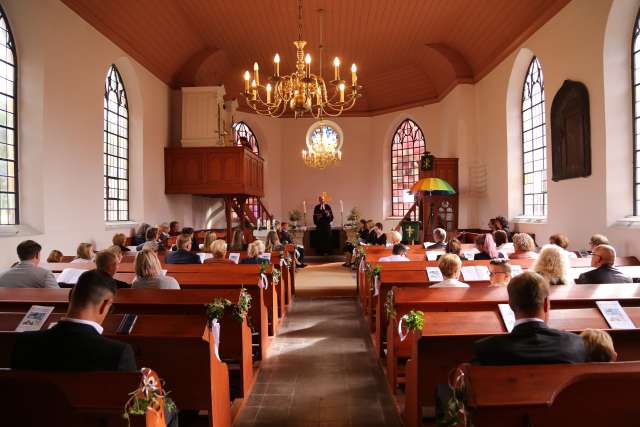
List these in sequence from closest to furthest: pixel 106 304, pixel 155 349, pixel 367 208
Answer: pixel 106 304, pixel 155 349, pixel 367 208

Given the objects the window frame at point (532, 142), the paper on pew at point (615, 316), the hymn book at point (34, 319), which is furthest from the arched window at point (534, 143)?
the hymn book at point (34, 319)

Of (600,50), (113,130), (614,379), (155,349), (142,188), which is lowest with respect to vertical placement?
(155,349)

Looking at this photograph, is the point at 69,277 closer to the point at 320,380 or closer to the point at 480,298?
the point at 320,380

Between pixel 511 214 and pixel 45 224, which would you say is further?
pixel 511 214

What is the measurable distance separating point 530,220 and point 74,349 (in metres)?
9.90

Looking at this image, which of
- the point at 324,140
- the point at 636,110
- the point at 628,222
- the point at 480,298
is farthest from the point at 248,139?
the point at 480,298

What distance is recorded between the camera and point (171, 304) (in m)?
3.64

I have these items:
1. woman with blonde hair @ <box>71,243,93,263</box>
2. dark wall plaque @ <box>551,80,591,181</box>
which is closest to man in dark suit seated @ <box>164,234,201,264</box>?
woman with blonde hair @ <box>71,243,93,263</box>

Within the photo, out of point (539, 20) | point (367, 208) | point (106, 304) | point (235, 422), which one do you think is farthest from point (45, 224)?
point (367, 208)

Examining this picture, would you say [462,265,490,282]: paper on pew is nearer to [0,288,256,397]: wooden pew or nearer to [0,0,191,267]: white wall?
[0,288,256,397]: wooden pew

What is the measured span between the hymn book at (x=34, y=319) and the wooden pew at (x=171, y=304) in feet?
1.92

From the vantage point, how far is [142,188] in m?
10.7

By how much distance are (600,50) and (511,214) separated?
441 centimetres

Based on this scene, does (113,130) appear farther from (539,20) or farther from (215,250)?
(539,20)
